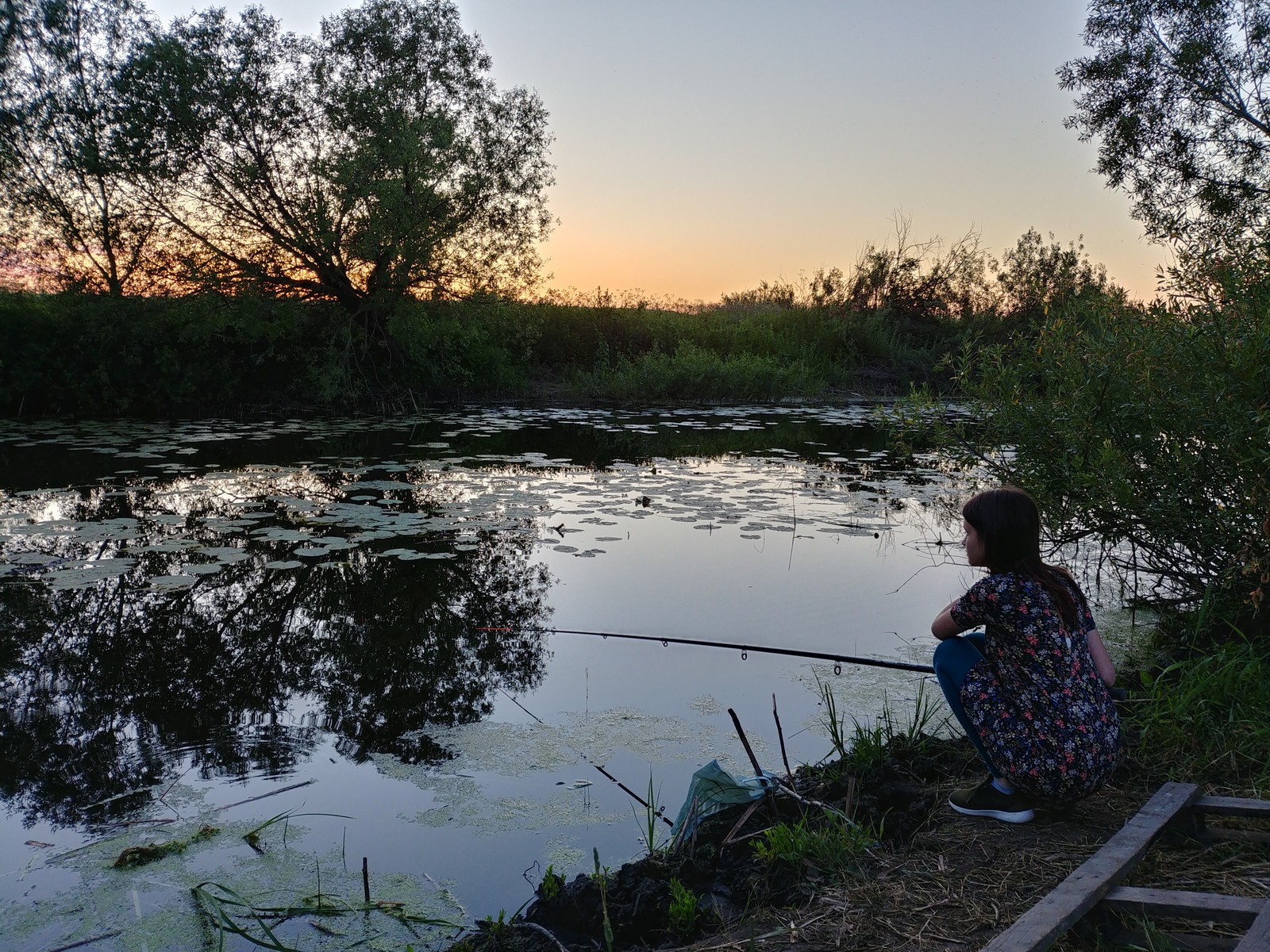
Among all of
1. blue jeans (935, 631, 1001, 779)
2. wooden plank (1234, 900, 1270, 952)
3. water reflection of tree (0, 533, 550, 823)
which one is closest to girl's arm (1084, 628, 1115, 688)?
blue jeans (935, 631, 1001, 779)

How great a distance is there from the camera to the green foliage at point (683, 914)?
6.72 feet

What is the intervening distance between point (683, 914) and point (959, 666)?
103 cm

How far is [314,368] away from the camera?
15367mm

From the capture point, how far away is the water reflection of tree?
289 cm

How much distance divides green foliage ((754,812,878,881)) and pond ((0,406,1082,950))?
43 cm

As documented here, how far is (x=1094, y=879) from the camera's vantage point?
1.85m

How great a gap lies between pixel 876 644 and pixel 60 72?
1714cm

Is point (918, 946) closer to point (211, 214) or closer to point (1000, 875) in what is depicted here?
point (1000, 875)

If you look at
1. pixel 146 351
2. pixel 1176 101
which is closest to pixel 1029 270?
pixel 1176 101

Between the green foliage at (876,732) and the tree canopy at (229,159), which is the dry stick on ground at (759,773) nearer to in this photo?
the green foliage at (876,732)

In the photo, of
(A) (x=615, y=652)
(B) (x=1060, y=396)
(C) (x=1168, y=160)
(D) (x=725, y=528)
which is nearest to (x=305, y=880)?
(A) (x=615, y=652)

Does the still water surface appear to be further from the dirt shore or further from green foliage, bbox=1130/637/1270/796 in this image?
green foliage, bbox=1130/637/1270/796

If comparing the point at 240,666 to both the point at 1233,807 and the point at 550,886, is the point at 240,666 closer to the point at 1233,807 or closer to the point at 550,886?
the point at 550,886

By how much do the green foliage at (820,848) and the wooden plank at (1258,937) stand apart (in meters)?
0.79
